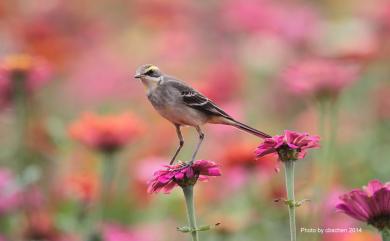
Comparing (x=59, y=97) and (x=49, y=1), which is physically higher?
(x=49, y=1)

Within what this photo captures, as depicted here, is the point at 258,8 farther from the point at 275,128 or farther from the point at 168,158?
the point at 168,158

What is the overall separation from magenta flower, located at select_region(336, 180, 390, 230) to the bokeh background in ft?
2.85

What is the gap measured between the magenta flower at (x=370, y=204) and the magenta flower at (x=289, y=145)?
137 millimetres

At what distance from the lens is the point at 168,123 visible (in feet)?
15.5

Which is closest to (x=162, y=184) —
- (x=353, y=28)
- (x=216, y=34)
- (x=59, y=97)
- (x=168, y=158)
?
(x=168, y=158)

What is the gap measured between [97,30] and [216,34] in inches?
45.1

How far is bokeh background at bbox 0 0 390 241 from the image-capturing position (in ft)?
10.4

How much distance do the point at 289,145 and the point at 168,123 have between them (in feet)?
9.72

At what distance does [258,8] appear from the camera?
5156 millimetres

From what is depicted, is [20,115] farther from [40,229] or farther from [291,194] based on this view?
[291,194]

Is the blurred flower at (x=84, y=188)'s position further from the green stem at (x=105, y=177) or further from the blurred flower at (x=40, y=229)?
the blurred flower at (x=40, y=229)

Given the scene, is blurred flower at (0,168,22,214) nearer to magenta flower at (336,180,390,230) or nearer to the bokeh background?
the bokeh background

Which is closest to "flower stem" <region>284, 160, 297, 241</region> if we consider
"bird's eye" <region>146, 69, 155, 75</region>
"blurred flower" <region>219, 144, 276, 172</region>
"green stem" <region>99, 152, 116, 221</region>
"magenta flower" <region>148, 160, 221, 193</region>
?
"magenta flower" <region>148, 160, 221, 193</region>

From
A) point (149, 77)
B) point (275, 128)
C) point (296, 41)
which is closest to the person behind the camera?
point (149, 77)
